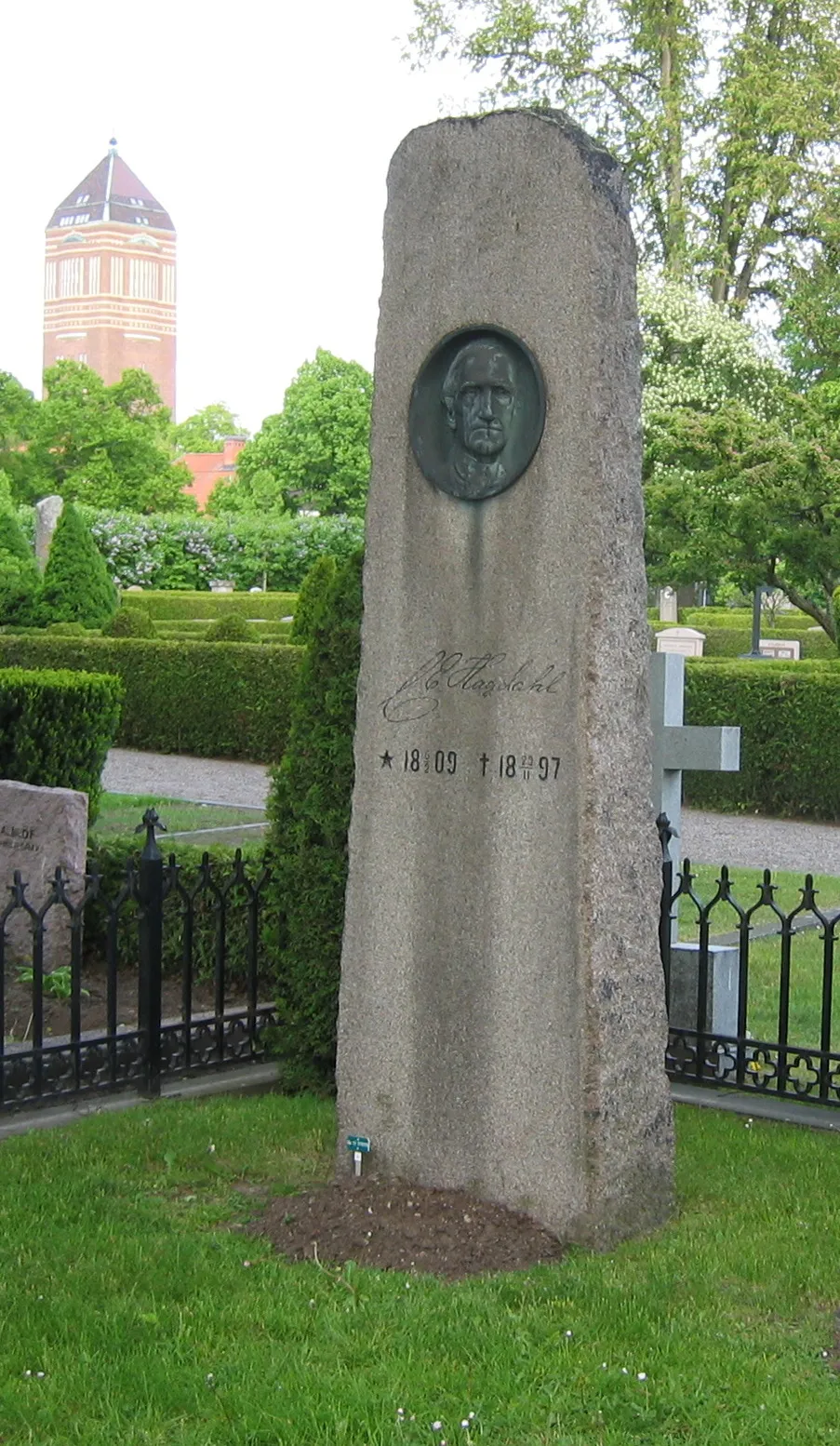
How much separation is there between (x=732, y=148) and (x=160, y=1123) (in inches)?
1205

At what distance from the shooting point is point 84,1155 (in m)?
5.09

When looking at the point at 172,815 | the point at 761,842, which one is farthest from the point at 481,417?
the point at 761,842

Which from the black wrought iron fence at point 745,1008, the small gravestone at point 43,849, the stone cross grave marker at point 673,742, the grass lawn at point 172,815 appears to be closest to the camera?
the black wrought iron fence at point 745,1008

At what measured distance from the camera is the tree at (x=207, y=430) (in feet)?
352

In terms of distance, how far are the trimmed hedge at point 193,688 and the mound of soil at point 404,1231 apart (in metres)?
13.4

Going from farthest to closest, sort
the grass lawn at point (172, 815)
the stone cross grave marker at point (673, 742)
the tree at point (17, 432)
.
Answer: the tree at point (17, 432), the grass lawn at point (172, 815), the stone cross grave marker at point (673, 742)

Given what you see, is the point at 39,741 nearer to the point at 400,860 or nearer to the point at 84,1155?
the point at 84,1155

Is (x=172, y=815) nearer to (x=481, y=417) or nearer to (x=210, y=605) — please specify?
(x=481, y=417)

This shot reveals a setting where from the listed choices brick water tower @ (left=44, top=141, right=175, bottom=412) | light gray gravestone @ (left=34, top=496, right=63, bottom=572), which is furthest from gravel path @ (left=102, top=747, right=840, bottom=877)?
brick water tower @ (left=44, top=141, right=175, bottom=412)

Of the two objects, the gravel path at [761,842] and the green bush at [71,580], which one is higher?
the green bush at [71,580]

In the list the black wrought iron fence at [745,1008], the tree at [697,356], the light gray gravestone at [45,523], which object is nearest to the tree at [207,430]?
the light gray gravestone at [45,523]

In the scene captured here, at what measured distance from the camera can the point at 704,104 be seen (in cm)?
3362
